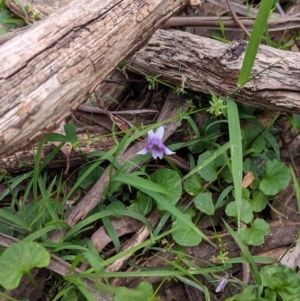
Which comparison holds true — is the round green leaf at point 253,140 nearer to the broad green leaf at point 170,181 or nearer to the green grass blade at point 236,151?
the green grass blade at point 236,151

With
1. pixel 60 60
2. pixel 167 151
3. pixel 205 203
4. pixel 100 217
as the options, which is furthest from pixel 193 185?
pixel 60 60

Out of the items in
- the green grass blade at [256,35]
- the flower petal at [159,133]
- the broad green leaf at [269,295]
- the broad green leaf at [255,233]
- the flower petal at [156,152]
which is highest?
the green grass blade at [256,35]

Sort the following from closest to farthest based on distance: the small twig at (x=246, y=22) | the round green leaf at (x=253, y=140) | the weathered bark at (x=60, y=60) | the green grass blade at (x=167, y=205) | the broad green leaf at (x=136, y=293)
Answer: the weathered bark at (x=60, y=60) < the broad green leaf at (x=136, y=293) < the green grass blade at (x=167, y=205) < the round green leaf at (x=253, y=140) < the small twig at (x=246, y=22)

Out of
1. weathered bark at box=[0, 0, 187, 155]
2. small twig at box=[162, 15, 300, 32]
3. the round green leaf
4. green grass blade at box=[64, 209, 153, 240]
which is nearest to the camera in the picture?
weathered bark at box=[0, 0, 187, 155]

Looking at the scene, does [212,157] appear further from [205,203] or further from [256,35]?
[256,35]

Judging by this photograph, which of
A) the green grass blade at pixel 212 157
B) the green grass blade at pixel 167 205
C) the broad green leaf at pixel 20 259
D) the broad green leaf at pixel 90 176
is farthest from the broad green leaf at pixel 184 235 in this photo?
the broad green leaf at pixel 20 259

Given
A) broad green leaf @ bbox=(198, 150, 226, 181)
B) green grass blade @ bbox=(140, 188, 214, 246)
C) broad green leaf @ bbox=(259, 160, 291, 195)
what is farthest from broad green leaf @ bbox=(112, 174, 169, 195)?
broad green leaf @ bbox=(259, 160, 291, 195)

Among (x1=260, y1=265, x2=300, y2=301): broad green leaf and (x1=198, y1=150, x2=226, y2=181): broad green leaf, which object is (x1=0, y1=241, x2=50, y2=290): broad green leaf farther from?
(x1=260, y1=265, x2=300, y2=301): broad green leaf
